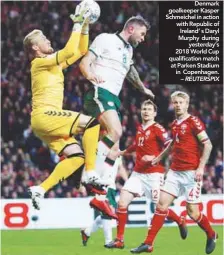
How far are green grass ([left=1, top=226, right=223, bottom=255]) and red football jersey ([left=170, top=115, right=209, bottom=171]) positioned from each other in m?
1.24

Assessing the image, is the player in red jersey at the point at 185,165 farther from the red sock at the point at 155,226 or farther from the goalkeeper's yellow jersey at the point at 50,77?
the goalkeeper's yellow jersey at the point at 50,77

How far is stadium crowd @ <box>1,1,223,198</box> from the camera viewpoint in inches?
895

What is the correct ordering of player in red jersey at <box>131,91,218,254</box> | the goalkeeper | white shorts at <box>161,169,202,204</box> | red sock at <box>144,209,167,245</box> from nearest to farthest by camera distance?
the goalkeeper
red sock at <box>144,209,167,245</box>
player in red jersey at <box>131,91,218,254</box>
white shorts at <box>161,169,202,204</box>

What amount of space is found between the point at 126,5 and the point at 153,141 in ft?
46.9

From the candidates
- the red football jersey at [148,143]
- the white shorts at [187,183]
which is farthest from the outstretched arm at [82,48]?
the red football jersey at [148,143]

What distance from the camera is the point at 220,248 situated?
13.4 m

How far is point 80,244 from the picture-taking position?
1445cm

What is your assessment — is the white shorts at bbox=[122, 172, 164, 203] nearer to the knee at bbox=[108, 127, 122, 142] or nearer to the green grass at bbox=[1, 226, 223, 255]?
the green grass at bbox=[1, 226, 223, 255]

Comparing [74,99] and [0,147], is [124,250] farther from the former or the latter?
[74,99]

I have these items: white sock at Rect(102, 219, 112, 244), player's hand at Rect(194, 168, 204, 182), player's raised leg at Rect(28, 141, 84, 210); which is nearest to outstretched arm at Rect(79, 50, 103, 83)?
player's raised leg at Rect(28, 141, 84, 210)

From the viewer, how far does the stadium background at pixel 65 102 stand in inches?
872

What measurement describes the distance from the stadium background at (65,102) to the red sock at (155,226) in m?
4.33

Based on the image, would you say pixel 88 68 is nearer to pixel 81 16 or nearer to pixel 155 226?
pixel 81 16

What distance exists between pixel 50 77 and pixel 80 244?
4.08 meters
